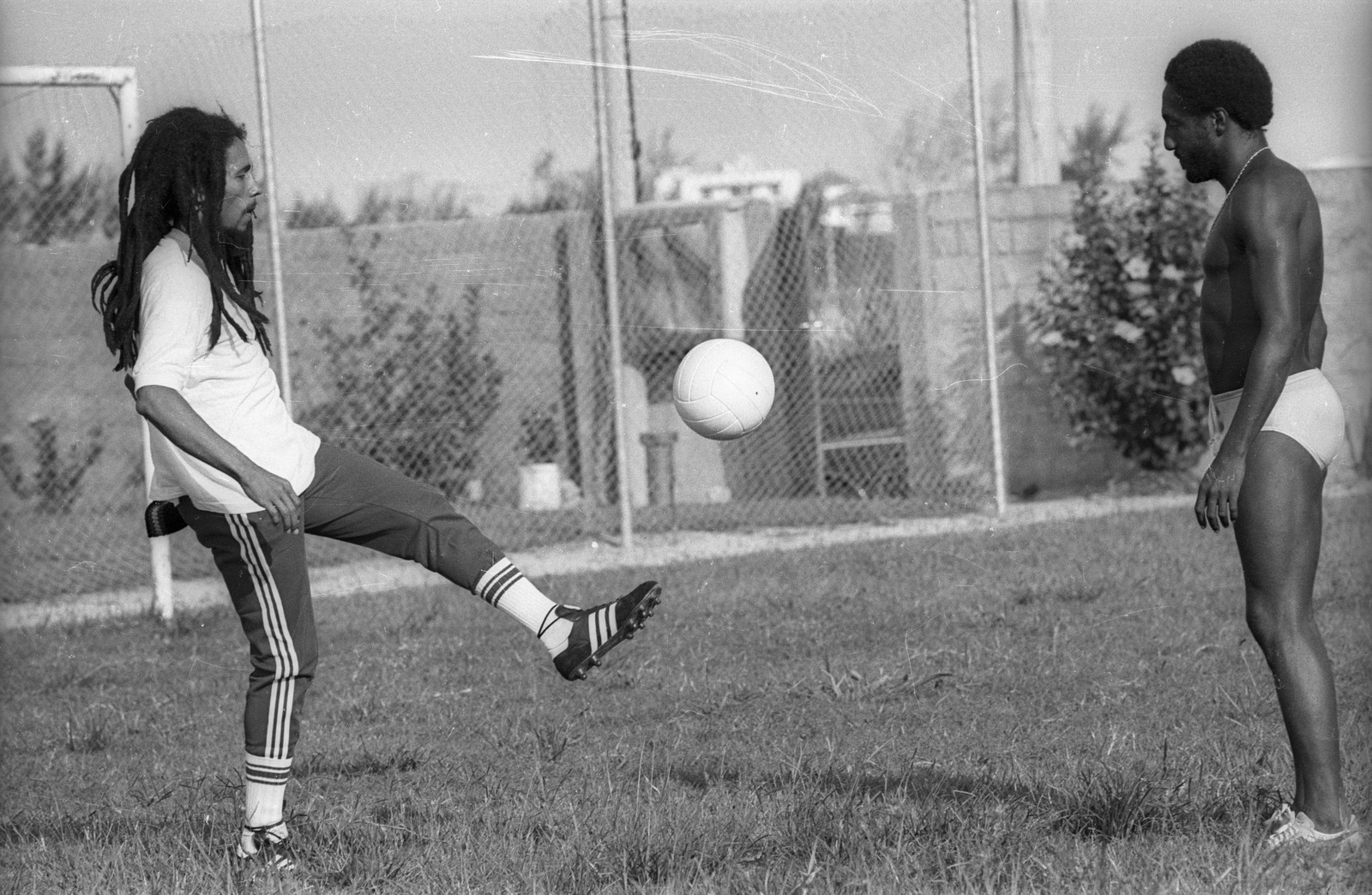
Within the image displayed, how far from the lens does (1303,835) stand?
350cm

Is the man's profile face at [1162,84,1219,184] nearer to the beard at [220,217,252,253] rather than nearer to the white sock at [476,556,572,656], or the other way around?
the white sock at [476,556,572,656]

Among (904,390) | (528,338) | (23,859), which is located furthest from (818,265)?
(23,859)

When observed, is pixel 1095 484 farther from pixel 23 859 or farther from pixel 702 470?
pixel 23 859

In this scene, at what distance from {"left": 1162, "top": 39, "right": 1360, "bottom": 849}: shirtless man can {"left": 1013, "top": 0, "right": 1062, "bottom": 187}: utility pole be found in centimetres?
693

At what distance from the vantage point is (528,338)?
11562 mm

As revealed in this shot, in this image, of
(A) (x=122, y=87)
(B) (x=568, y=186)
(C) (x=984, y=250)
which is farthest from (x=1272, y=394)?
(B) (x=568, y=186)

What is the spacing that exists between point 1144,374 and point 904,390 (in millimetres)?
1866

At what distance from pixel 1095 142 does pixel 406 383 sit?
18.7 feet

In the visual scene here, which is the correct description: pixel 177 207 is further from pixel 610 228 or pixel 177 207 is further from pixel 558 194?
pixel 558 194

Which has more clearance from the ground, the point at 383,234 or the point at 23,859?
the point at 383,234

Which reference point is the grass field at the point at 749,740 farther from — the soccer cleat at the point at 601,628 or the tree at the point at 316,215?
the tree at the point at 316,215

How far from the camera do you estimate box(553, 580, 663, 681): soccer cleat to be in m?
3.81

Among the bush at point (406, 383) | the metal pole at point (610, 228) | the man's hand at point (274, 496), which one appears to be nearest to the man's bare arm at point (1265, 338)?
the man's hand at point (274, 496)

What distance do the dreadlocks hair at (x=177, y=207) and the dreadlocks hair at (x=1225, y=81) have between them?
92.0 inches
